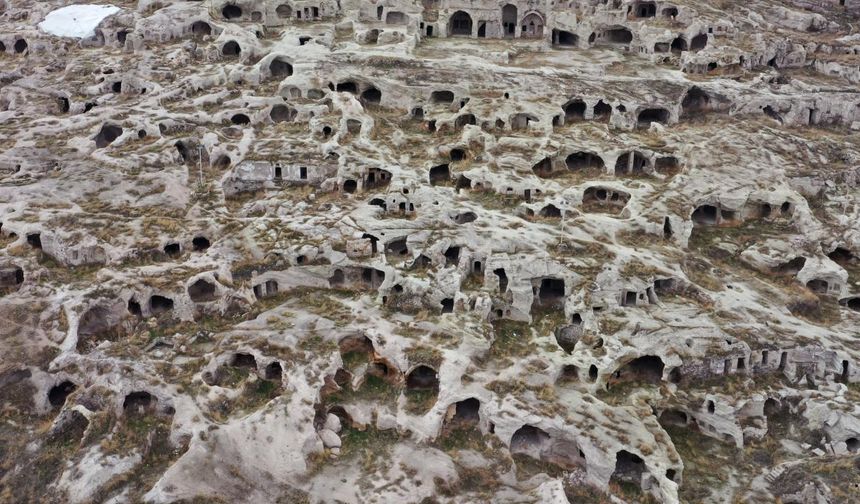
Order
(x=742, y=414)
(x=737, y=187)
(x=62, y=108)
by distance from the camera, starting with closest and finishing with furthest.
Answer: (x=742, y=414) → (x=737, y=187) → (x=62, y=108)

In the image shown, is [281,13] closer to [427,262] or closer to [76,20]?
[76,20]

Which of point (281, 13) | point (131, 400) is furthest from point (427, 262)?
point (281, 13)

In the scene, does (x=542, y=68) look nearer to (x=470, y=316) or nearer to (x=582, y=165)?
(x=582, y=165)

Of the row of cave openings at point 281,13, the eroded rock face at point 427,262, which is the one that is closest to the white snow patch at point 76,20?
the eroded rock face at point 427,262

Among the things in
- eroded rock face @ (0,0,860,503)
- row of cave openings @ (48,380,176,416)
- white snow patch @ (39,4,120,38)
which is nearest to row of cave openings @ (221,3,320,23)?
eroded rock face @ (0,0,860,503)

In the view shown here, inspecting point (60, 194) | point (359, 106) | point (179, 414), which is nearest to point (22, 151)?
point (60, 194)

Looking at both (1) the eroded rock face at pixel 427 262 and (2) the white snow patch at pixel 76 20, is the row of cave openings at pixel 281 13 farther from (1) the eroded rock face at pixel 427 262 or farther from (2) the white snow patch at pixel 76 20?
(2) the white snow patch at pixel 76 20
